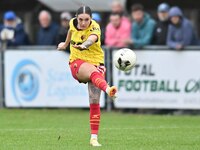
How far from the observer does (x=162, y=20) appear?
64.5 ft

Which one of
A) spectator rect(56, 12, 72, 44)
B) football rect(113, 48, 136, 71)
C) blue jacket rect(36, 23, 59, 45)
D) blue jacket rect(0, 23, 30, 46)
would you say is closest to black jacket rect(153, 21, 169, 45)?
spectator rect(56, 12, 72, 44)

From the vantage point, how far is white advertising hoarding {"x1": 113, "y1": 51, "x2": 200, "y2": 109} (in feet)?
60.6

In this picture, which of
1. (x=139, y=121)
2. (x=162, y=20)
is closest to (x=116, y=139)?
(x=139, y=121)

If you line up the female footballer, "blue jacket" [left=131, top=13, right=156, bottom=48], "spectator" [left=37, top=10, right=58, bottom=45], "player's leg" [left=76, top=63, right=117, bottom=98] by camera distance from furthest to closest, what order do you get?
"spectator" [left=37, top=10, right=58, bottom=45] → "blue jacket" [left=131, top=13, right=156, bottom=48] → the female footballer → "player's leg" [left=76, top=63, right=117, bottom=98]

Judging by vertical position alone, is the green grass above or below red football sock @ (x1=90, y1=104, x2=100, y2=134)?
below

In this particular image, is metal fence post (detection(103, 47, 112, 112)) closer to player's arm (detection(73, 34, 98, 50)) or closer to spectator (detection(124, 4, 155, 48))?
spectator (detection(124, 4, 155, 48))

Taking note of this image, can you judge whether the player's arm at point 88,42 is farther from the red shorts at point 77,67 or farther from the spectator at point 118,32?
the spectator at point 118,32

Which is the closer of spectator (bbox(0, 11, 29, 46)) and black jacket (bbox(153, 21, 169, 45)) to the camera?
black jacket (bbox(153, 21, 169, 45))

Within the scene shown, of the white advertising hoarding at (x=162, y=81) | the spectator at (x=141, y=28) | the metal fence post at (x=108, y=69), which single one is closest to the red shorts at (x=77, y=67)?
the white advertising hoarding at (x=162, y=81)

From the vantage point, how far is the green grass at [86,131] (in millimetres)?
11938

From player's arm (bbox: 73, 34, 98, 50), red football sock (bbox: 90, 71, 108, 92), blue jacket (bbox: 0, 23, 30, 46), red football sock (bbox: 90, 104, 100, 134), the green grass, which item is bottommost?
the green grass

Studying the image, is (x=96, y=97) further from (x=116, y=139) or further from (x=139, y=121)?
(x=139, y=121)

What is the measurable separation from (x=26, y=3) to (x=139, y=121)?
9.42m

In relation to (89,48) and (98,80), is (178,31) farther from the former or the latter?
(98,80)
